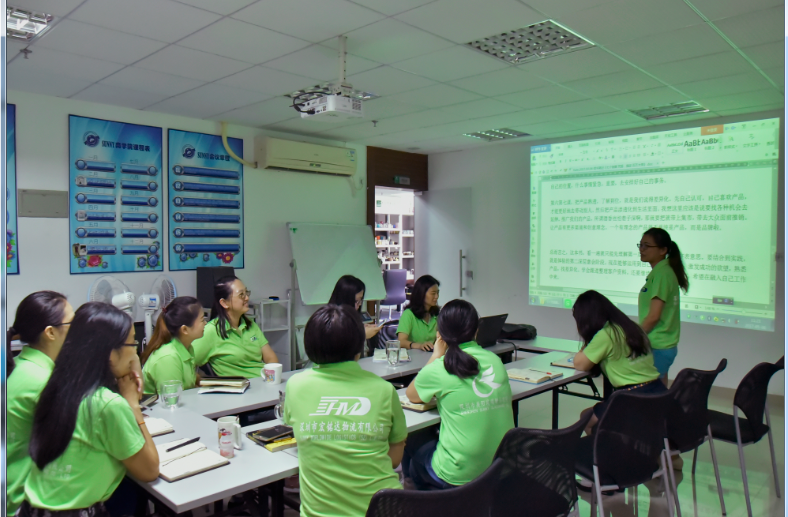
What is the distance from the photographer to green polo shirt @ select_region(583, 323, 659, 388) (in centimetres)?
301

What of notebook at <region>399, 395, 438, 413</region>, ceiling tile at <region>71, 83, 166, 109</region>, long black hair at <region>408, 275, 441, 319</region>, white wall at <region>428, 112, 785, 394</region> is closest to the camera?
notebook at <region>399, 395, 438, 413</region>

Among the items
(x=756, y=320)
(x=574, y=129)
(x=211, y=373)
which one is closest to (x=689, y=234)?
(x=756, y=320)

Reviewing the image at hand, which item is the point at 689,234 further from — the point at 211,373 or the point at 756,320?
the point at 211,373

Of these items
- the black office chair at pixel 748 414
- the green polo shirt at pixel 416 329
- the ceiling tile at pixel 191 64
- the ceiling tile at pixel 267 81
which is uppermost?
the ceiling tile at pixel 267 81

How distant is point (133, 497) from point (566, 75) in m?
3.59

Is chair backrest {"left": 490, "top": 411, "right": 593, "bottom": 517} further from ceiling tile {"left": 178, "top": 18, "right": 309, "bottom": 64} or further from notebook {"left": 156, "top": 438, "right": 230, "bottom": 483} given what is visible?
ceiling tile {"left": 178, "top": 18, "right": 309, "bottom": 64}

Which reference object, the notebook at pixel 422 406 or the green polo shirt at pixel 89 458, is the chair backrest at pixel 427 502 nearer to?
the green polo shirt at pixel 89 458

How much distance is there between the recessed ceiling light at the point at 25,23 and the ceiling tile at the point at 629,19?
2727 mm

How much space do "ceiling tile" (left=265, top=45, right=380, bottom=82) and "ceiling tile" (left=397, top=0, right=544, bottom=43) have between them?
0.66 meters

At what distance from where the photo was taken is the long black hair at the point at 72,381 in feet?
5.07

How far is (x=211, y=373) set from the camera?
3.15m

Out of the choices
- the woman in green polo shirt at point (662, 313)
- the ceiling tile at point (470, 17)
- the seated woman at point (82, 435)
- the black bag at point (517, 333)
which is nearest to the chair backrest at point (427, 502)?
the seated woman at point (82, 435)

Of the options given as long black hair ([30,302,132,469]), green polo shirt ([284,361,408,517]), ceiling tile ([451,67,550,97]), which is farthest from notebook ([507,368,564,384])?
long black hair ([30,302,132,469])

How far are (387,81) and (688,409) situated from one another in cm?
283
